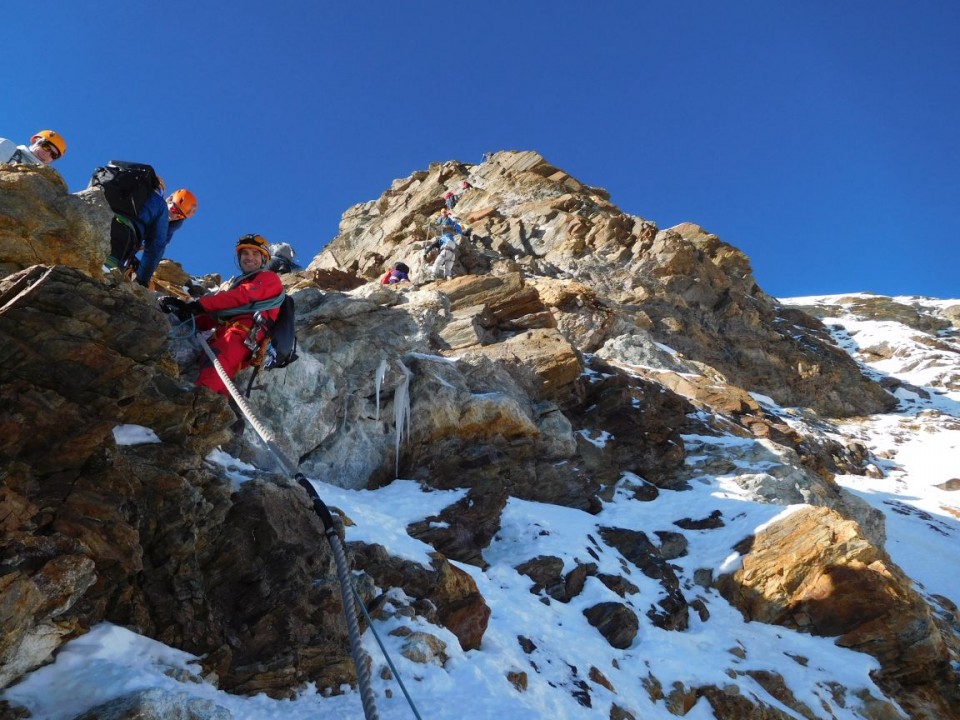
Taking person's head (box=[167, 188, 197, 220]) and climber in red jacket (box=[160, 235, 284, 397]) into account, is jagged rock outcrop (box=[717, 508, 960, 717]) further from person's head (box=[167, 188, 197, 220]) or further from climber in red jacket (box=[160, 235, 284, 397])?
person's head (box=[167, 188, 197, 220])

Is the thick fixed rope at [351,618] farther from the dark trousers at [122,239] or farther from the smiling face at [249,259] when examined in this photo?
the dark trousers at [122,239]

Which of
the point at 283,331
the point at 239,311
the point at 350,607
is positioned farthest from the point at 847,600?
the point at 239,311

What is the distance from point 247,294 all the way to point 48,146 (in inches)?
216

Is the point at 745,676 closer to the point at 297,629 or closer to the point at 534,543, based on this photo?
the point at 534,543

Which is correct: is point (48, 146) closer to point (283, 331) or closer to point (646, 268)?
point (283, 331)

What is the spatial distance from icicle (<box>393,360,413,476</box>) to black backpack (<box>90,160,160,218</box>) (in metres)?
6.87

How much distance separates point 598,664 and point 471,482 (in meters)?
5.00

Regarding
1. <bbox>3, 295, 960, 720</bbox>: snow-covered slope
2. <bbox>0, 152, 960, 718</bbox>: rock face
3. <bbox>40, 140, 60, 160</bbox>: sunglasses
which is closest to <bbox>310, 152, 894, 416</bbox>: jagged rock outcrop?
<bbox>0, 152, 960, 718</bbox>: rock face

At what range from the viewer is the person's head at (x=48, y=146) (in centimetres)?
885

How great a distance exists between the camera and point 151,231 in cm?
735

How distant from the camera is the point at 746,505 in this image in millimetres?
14023

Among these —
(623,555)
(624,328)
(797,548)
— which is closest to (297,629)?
(623,555)

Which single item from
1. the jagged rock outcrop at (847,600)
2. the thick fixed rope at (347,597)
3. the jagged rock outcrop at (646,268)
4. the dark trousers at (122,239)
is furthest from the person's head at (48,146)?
the jagged rock outcrop at (646,268)

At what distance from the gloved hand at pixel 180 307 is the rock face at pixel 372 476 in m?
0.55
